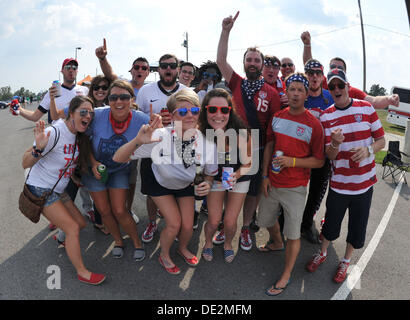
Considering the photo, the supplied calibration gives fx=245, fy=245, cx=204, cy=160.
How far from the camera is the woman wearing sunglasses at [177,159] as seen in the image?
2559mm

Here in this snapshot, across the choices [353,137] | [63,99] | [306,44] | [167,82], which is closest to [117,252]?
[167,82]

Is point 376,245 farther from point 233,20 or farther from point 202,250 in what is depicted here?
point 233,20

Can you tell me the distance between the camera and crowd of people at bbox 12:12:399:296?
8.47ft

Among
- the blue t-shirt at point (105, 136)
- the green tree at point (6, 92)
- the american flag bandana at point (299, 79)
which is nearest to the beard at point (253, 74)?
the american flag bandana at point (299, 79)

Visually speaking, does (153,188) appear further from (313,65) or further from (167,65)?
(313,65)

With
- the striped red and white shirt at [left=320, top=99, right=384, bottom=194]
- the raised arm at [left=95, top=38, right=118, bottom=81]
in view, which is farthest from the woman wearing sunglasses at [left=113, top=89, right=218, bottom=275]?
the raised arm at [left=95, top=38, right=118, bottom=81]

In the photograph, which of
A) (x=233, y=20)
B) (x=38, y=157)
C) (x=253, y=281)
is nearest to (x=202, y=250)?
(x=253, y=281)

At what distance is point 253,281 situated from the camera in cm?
287

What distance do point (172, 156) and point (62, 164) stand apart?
1.18 m

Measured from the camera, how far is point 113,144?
9.32 feet

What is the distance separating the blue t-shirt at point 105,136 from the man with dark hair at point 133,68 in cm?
122

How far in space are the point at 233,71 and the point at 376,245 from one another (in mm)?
3311

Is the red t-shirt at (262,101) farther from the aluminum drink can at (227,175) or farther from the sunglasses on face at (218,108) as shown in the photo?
the aluminum drink can at (227,175)

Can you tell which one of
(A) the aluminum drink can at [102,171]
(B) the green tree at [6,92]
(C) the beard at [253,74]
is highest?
(B) the green tree at [6,92]
